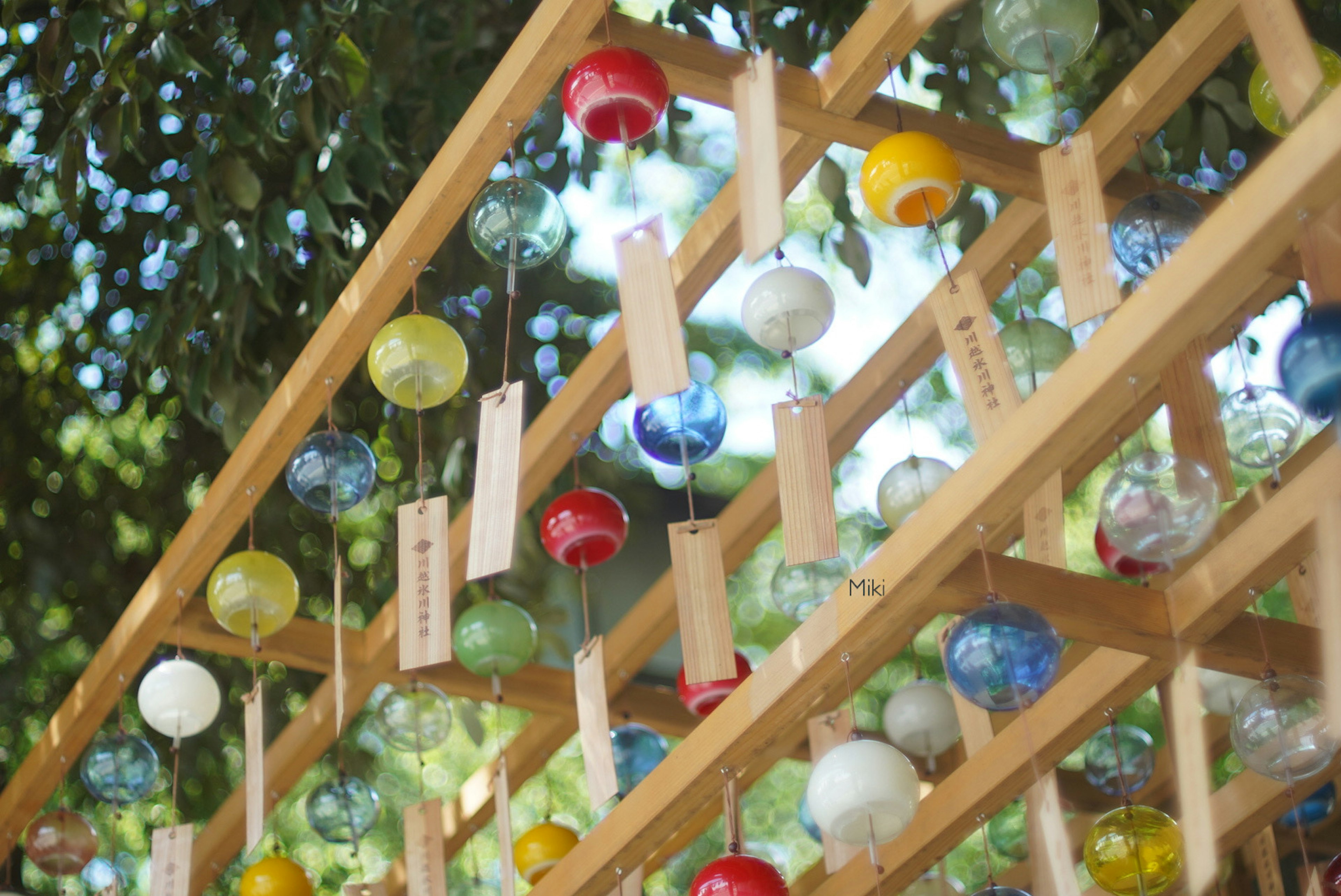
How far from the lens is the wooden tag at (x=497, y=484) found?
197 centimetres

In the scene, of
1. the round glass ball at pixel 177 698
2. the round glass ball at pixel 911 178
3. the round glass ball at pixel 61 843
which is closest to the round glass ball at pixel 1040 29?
the round glass ball at pixel 911 178

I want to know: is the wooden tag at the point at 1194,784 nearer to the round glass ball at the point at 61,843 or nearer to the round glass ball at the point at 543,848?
the round glass ball at the point at 543,848

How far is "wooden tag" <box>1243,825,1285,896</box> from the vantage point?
2896 millimetres

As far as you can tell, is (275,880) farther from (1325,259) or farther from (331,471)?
(1325,259)

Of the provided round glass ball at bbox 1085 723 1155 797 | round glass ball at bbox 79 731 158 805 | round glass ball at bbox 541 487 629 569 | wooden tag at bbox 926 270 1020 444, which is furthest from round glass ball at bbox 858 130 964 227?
round glass ball at bbox 79 731 158 805

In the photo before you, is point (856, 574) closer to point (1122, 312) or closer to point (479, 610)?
point (1122, 312)

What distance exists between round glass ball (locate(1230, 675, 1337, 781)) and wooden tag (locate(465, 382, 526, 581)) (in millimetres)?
1162

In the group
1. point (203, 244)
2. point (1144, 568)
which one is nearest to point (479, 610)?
point (203, 244)

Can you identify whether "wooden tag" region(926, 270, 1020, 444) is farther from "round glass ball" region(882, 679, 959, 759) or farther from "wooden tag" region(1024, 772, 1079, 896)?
"round glass ball" region(882, 679, 959, 759)

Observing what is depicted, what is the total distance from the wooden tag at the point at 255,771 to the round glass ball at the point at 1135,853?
1.35 meters

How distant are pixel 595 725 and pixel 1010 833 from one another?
190 centimetres

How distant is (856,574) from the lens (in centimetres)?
218

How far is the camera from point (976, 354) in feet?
6.84

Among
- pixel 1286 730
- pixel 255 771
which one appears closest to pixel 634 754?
pixel 255 771
